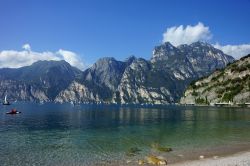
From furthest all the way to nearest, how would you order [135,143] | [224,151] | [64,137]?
[64,137]
[135,143]
[224,151]

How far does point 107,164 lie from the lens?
47.1m

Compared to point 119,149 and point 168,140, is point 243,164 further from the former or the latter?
point 168,140

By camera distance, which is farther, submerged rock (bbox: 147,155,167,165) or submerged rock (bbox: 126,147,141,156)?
submerged rock (bbox: 126,147,141,156)

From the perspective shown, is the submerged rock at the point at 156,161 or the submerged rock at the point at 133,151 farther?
the submerged rock at the point at 133,151

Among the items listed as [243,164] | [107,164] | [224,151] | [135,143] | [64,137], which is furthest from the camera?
[64,137]

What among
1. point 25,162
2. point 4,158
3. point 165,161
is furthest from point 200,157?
point 4,158

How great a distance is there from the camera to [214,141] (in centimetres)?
7069

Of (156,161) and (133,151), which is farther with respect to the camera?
(133,151)

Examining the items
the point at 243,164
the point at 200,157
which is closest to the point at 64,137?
the point at 200,157

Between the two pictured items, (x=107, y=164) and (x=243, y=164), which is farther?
(x=107, y=164)

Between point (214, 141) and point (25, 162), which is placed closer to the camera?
point (25, 162)

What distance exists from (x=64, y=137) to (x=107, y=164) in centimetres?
3213

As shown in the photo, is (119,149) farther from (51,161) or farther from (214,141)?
(214,141)

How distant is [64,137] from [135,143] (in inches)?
773
